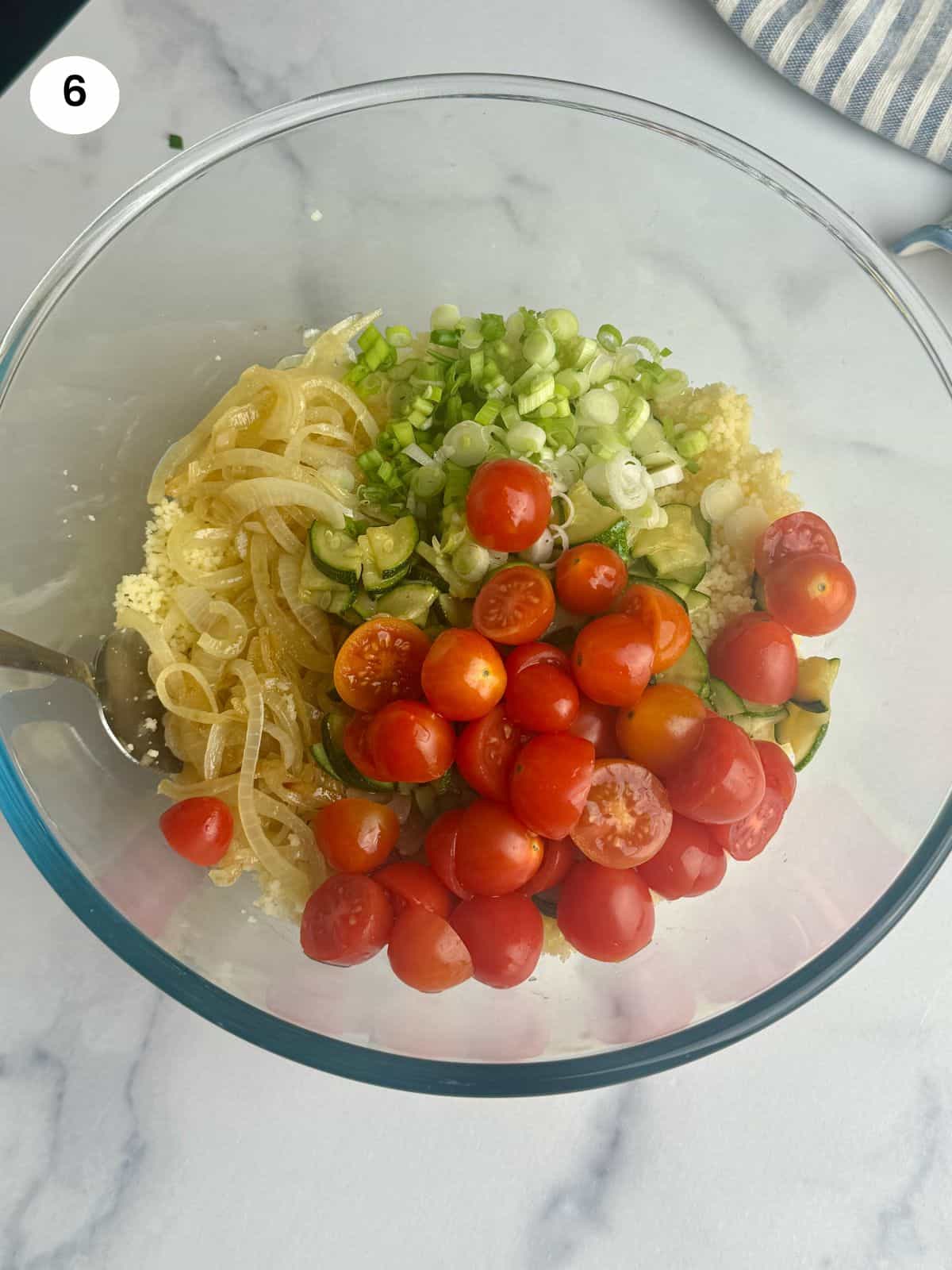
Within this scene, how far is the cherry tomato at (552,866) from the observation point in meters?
1.88

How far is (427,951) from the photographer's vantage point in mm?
1804

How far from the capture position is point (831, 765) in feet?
7.15

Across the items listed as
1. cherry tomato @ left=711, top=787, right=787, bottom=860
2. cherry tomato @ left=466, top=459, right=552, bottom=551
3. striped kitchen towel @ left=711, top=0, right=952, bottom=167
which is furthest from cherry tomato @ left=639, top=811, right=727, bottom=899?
striped kitchen towel @ left=711, top=0, right=952, bottom=167

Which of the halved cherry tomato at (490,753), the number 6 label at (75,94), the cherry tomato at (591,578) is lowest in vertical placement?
the halved cherry tomato at (490,753)

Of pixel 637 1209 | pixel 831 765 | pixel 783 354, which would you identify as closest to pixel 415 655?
pixel 831 765

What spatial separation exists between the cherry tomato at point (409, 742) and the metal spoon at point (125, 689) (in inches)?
21.3

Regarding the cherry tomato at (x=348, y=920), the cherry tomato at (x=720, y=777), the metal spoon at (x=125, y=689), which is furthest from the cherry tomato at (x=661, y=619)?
the metal spoon at (x=125, y=689)

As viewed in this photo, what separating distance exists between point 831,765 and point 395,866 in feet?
3.13

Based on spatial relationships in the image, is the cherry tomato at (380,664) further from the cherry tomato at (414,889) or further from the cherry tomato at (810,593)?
the cherry tomato at (810,593)

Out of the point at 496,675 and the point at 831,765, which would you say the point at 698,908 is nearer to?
the point at 831,765

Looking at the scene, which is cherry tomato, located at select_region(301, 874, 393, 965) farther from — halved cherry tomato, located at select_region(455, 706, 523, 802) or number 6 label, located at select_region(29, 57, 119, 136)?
number 6 label, located at select_region(29, 57, 119, 136)

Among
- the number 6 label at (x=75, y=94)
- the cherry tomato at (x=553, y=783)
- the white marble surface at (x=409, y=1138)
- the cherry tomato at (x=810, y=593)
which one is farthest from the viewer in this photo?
the number 6 label at (x=75, y=94)

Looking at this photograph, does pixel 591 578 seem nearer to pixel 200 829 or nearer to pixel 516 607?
pixel 516 607

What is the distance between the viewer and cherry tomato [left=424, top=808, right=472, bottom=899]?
185 centimetres
